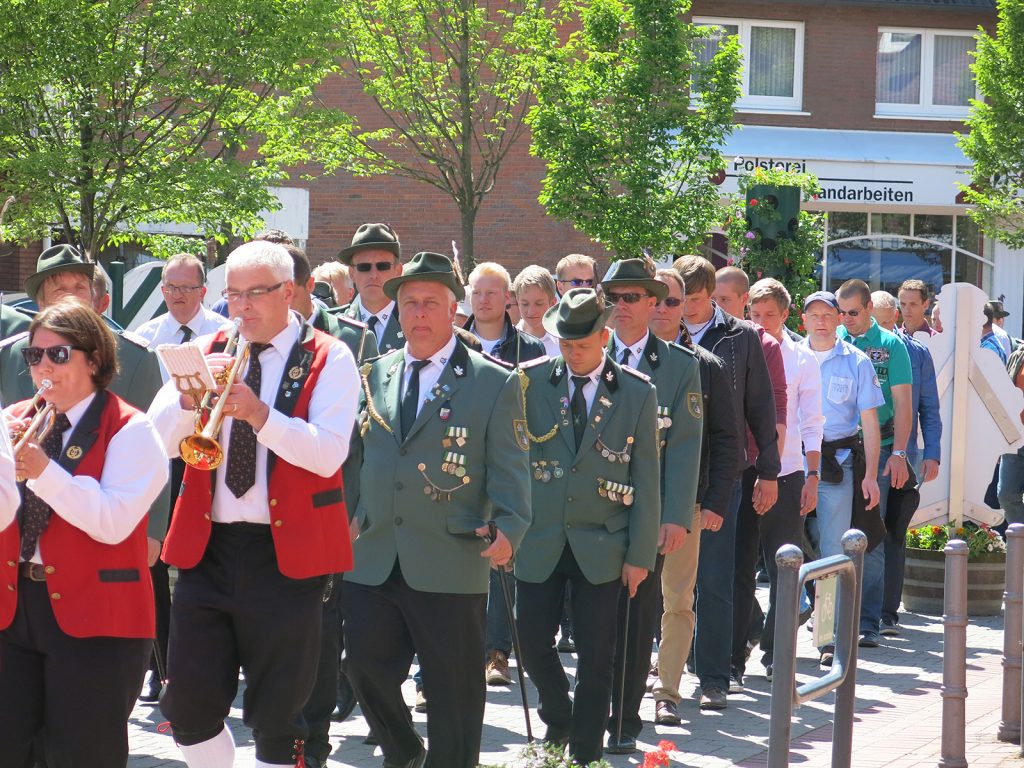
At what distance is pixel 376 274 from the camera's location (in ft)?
26.2

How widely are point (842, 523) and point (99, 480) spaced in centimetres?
646

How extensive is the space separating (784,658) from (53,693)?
220cm

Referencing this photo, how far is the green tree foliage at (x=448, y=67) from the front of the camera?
21703 mm

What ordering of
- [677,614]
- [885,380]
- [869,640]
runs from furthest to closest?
1. [885,380]
2. [869,640]
3. [677,614]

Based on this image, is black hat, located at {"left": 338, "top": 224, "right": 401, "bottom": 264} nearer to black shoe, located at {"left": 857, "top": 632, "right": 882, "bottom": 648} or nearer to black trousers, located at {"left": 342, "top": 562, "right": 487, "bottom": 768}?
black trousers, located at {"left": 342, "top": 562, "right": 487, "bottom": 768}

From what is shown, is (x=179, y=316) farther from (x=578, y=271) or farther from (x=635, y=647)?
(x=635, y=647)

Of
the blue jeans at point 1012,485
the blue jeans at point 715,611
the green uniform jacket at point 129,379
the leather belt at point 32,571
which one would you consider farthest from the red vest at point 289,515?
the blue jeans at point 1012,485

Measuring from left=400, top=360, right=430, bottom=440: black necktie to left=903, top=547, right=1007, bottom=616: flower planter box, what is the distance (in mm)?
7010

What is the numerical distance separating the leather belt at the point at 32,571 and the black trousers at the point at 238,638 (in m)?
→ 0.59

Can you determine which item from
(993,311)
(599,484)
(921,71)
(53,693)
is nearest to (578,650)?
(599,484)

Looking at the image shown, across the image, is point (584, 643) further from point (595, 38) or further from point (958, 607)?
point (595, 38)

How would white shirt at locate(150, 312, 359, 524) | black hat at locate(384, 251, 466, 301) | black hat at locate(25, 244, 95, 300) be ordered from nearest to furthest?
white shirt at locate(150, 312, 359, 524)
black hat at locate(384, 251, 466, 301)
black hat at locate(25, 244, 95, 300)

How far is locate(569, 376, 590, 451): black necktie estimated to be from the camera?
21.9 ft

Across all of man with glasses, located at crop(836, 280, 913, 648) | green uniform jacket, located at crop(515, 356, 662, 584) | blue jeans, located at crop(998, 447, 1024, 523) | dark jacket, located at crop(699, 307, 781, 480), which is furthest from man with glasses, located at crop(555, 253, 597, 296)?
blue jeans, located at crop(998, 447, 1024, 523)
